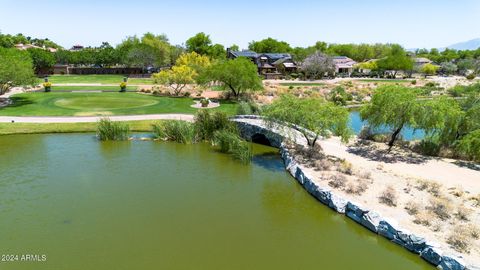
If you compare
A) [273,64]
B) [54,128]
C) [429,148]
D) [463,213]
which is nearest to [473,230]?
[463,213]

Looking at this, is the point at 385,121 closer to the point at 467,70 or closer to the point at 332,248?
the point at 332,248

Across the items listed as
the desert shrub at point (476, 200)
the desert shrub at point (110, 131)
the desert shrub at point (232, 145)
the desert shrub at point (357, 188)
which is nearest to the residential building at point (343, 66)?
the desert shrub at point (232, 145)

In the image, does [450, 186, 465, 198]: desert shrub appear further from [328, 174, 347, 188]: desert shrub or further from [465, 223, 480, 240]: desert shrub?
[328, 174, 347, 188]: desert shrub

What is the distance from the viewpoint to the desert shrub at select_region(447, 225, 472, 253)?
16.0 m

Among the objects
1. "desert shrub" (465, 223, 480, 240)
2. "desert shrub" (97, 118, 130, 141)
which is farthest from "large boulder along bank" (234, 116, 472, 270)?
"desert shrub" (97, 118, 130, 141)

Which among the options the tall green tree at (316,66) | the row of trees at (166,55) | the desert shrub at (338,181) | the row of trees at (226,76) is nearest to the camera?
the desert shrub at (338,181)

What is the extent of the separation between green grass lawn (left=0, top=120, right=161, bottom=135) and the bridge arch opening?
11.1m

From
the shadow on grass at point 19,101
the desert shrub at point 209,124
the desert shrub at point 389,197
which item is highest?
the shadow on grass at point 19,101

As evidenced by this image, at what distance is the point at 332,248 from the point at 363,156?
13151 millimetres

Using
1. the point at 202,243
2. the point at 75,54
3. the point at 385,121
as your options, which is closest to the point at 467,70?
the point at 385,121

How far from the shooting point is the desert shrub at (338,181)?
22.8 meters

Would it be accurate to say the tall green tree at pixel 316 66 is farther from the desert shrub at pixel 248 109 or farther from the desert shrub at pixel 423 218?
the desert shrub at pixel 423 218

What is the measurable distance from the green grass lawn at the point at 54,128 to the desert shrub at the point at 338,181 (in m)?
21.2

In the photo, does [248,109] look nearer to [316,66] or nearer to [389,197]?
[389,197]
